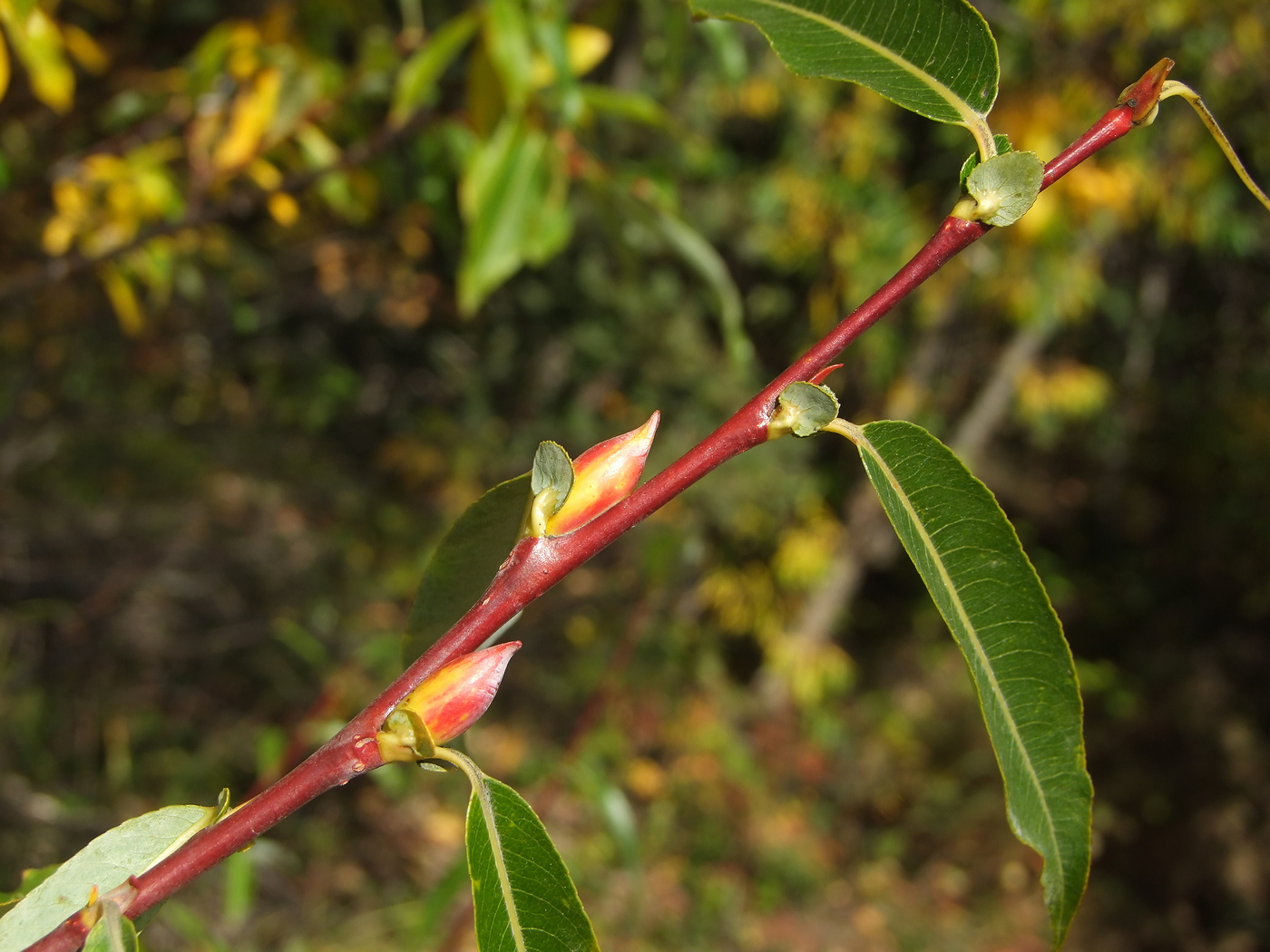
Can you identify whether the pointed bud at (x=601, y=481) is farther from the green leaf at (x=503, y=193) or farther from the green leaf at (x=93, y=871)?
the green leaf at (x=503, y=193)

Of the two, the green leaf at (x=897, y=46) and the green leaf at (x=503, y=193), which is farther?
the green leaf at (x=503, y=193)

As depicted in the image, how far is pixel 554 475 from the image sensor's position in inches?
15.3

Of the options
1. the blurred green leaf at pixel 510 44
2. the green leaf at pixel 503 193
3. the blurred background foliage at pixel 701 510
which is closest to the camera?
the blurred green leaf at pixel 510 44

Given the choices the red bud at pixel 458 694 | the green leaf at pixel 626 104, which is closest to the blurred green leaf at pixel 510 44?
the green leaf at pixel 626 104

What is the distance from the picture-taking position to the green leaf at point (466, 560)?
46 cm

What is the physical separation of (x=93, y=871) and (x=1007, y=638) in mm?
396

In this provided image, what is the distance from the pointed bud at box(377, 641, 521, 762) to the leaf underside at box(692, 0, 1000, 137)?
304mm

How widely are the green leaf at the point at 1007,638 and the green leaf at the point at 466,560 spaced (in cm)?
18

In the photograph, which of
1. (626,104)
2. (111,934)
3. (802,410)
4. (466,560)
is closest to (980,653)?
(802,410)

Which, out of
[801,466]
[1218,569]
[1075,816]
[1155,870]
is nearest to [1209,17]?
[801,466]

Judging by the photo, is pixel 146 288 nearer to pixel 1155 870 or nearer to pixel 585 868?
pixel 585 868

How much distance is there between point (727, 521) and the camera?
14.1 ft

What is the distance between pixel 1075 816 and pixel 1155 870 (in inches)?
196

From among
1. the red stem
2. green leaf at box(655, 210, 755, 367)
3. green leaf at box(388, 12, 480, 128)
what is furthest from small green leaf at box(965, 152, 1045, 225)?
green leaf at box(388, 12, 480, 128)
